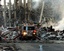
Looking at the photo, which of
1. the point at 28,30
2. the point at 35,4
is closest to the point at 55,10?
the point at 35,4

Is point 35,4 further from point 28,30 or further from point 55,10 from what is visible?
point 28,30

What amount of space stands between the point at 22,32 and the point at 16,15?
52005 millimetres

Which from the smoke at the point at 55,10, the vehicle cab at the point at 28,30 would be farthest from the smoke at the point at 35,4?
the vehicle cab at the point at 28,30

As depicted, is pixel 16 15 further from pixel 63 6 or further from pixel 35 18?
pixel 63 6

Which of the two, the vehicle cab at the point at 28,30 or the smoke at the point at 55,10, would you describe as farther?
the smoke at the point at 55,10

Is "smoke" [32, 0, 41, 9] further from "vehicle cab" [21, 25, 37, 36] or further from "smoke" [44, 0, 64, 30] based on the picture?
"vehicle cab" [21, 25, 37, 36]

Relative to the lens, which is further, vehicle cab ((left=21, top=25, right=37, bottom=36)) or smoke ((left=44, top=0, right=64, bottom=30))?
smoke ((left=44, top=0, right=64, bottom=30))

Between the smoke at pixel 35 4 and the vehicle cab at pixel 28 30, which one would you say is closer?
the vehicle cab at pixel 28 30

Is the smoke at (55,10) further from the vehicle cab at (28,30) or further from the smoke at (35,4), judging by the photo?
the vehicle cab at (28,30)

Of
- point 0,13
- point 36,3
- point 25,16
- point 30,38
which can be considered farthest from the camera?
point 0,13

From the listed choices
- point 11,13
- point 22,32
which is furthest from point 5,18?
point 22,32

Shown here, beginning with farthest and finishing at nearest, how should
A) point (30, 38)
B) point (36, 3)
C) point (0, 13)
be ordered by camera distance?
1. point (0, 13)
2. point (36, 3)
3. point (30, 38)

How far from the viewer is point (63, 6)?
294 ft

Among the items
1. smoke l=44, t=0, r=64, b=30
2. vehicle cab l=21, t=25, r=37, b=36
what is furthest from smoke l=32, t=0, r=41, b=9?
vehicle cab l=21, t=25, r=37, b=36
